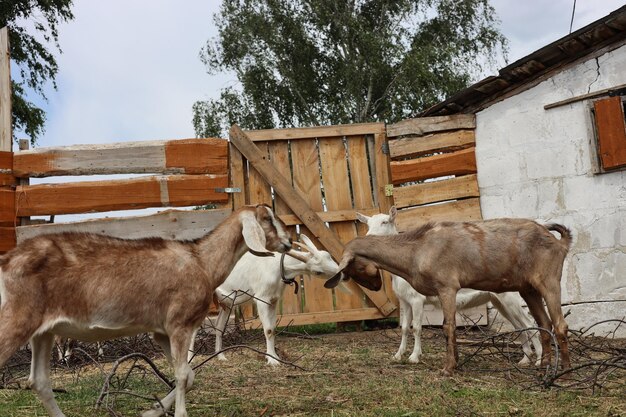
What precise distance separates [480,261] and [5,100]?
298 inches

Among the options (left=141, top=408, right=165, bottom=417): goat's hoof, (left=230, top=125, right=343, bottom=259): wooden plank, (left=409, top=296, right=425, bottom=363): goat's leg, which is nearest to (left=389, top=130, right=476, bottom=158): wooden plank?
(left=230, top=125, right=343, bottom=259): wooden plank

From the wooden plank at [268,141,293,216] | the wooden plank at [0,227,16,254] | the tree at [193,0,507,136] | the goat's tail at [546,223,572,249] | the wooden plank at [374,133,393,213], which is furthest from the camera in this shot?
the tree at [193,0,507,136]

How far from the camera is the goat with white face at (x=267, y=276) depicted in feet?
28.8

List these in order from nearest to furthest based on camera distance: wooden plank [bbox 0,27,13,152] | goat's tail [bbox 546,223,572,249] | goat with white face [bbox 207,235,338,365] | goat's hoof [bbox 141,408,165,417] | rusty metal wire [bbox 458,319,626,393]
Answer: goat's hoof [bbox 141,408,165,417] < rusty metal wire [bbox 458,319,626,393] < goat's tail [bbox 546,223,572,249] < goat with white face [bbox 207,235,338,365] < wooden plank [bbox 0,27,13,152]

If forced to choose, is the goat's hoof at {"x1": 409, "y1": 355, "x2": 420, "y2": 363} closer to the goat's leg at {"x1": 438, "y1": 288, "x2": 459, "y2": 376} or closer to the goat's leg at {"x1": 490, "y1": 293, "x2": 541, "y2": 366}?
the goat's leg at {"x1": 438, "y1": 288, "x2": 459, "y2": 376}

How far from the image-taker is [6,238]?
9.98 m

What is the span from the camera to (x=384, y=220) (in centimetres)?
907

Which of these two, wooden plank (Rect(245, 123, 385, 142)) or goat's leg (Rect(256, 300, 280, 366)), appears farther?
wooden plank (Rect(245, 123, 385, 142))

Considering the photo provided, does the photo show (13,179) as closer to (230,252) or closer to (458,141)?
(230,252)

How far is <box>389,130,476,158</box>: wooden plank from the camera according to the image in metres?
10.8

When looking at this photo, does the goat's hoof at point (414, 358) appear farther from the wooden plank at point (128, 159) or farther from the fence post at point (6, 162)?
the fence post at point (6, 162)

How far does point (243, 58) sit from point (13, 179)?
17431 mm

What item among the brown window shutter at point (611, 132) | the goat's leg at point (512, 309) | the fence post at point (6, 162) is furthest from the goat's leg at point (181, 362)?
the brown window shutter at point (611, 132)

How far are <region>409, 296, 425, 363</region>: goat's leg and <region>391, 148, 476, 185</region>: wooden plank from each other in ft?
9.22
